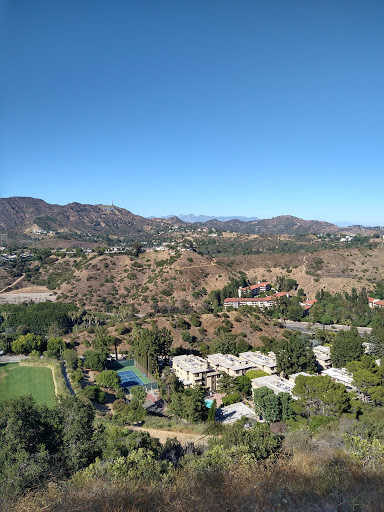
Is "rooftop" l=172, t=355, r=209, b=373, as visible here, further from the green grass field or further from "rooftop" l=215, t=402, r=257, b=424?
the green grass field

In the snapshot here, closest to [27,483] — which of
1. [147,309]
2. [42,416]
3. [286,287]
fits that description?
[42,416]

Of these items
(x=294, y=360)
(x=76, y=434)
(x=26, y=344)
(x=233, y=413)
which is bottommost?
(x=233, y=413)

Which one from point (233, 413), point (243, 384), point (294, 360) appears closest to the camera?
point (233, 413)

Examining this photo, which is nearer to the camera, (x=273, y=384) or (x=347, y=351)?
(x=273, y=384)

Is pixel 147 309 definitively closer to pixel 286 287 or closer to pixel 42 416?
pixel 286 287

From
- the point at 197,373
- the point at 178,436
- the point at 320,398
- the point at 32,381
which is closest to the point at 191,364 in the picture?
the point at 197,373

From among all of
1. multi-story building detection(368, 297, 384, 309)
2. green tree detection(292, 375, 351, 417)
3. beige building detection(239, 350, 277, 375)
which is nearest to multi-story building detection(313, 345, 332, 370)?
beige building detection(239, 350, 277, 375)

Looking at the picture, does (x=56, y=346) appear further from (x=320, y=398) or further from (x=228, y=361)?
(x=320, y=398)
